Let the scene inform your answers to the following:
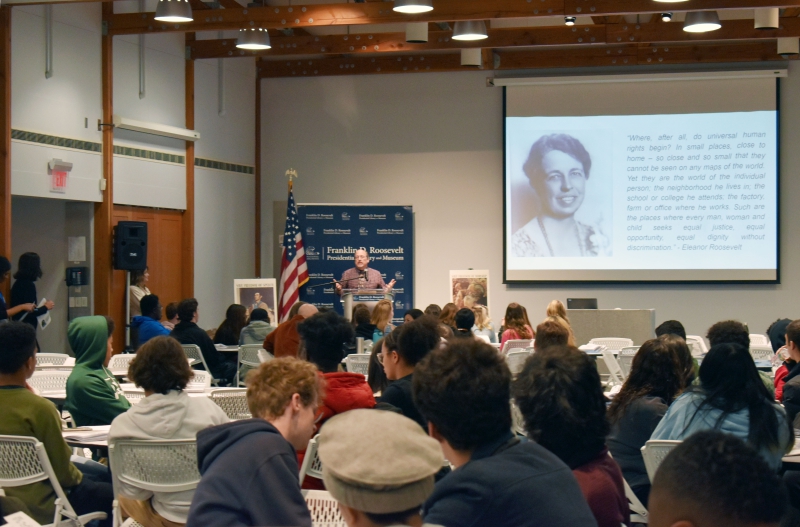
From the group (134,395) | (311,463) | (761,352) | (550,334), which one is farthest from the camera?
(761,352)

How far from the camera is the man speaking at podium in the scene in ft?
37.9

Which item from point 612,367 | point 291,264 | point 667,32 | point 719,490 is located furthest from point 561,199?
point 719,490

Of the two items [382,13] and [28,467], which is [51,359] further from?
[382,13]

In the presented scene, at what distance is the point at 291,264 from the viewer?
11992 mm

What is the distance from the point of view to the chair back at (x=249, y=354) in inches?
315

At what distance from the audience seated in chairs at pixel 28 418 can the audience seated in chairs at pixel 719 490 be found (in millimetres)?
2982

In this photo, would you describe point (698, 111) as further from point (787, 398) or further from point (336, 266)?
point (787, 398)

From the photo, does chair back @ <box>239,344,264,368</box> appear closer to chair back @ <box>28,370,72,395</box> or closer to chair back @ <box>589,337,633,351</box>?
chair back @ <box>28,370,72,395</box>

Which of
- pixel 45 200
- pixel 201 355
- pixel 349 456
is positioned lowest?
pixel 201 355

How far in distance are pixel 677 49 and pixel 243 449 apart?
36.4 ft

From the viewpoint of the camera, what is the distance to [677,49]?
469 inches

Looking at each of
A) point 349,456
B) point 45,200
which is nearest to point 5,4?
point 45,200

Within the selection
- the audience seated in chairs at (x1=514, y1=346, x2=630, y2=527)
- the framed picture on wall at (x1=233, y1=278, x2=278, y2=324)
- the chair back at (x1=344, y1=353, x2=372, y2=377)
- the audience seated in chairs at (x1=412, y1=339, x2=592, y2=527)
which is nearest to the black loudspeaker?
the framed picture on wall at (x1=233, y1=278, x2=278, y2=324)

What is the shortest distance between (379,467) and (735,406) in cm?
225
